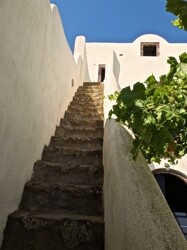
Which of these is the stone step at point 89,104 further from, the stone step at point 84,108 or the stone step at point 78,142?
the stone step at point 78,142

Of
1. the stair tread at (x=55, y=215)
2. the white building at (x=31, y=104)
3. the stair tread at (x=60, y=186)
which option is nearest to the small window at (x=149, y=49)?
the white building at (x=31, y=104)

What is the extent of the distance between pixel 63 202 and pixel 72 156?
3.27ft

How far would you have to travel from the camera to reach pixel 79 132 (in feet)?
15.4

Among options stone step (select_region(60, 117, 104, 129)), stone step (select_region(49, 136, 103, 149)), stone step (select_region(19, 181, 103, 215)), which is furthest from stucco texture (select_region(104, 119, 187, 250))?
stone step (select_region(60, 117, 104, 129))

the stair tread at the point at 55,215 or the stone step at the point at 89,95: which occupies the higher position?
the stone step at the point at 89,95

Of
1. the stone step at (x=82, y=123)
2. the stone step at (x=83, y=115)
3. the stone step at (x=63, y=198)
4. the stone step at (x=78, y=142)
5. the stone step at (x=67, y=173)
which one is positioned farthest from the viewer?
the stone step at (x=83, y=115)

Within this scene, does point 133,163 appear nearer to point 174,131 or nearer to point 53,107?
point 174,131

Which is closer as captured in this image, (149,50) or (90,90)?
(90,90)

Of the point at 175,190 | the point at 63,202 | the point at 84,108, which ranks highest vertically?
the point at 84,108

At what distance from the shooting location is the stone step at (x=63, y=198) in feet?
9.13

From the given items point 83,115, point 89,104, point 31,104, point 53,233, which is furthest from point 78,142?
point 89,104

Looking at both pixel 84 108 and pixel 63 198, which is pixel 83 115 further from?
pixel 63 198

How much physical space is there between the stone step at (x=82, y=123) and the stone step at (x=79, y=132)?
23 cm

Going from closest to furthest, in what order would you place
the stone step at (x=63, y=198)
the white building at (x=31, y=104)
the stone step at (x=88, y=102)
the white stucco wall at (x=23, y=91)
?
1. the white building at (x=31, y=104)
2. the white stucco wall at (x=23, y=91)
3. the stone step at (x=63, y=198)
4. the stone step at (x=88, y=102)
